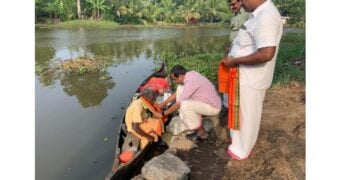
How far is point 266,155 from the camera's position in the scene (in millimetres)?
4078

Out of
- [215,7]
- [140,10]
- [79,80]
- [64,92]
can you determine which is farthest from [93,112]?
[215,7]

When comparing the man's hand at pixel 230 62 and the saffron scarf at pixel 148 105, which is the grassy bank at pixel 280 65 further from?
the man's hand at pixel 230 62

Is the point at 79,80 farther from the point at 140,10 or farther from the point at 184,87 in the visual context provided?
the point at 140,10

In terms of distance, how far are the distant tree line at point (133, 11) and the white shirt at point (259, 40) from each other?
29372mm

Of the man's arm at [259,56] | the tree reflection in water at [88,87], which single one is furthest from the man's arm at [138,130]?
the tree reflection in water at [88,87]

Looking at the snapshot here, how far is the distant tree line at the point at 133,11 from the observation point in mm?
30953

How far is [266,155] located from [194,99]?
1111mm

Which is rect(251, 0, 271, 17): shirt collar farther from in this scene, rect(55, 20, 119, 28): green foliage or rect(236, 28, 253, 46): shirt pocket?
rect(55, 20, 119, 28): green foliage

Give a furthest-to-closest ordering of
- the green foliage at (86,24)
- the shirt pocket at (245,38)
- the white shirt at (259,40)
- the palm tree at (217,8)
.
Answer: the palm tree at (217,8) < the green foliage at (86,24) < the shirt pocket at (245,38) < the white shirt at (259,40)

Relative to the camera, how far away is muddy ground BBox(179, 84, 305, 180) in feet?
12.3

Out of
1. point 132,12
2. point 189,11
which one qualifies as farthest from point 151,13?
point 189,11

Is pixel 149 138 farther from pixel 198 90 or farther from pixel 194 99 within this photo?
pixel 198 90
